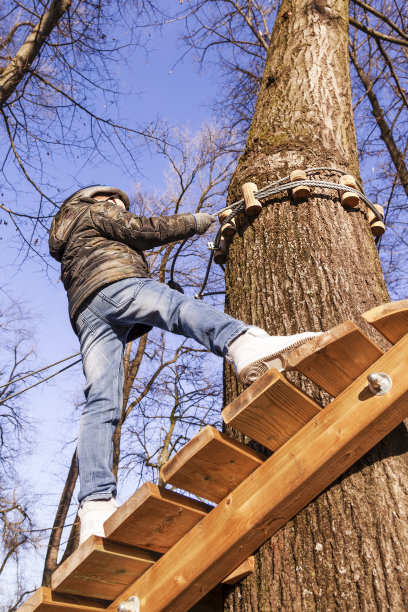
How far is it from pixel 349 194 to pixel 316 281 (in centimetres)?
63

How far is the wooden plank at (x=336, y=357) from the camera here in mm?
1467

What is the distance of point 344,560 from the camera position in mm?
1494

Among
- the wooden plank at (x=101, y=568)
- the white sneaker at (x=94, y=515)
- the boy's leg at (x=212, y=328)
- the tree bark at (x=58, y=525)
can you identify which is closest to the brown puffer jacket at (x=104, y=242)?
the boy's leg at (x=212, y=328)

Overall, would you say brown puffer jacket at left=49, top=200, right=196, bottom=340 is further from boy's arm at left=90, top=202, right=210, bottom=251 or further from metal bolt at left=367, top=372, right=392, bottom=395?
metal bolt at left=367, top=372, right=392, bottom=395

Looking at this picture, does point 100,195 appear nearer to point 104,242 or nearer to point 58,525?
point 104,242

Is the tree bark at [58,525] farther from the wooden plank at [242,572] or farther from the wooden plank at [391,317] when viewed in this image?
the wooden plank at [391,317]

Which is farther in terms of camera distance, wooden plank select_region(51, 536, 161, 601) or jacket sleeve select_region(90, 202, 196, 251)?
jacket sleeve select_region(90, 202, 196, 251)

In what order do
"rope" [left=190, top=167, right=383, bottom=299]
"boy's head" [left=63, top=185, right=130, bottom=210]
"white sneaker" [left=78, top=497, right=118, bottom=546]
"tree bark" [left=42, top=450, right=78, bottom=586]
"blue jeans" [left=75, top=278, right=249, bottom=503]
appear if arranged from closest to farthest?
1. "white sneaker" [left=78, top=497, right=118, bottom=546]
2. "blue jeans" [left=75, top=278, right=249, bottom=503]
3. "rope" [left=190, top=167, right=383, bottom=299]
4. "boy's head" [left=63, top=185, right=130, bottom=210]
5. "tree bark" [left=42, top=450, right=78, bottom=586]

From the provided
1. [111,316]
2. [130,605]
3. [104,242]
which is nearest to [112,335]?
[111,316]

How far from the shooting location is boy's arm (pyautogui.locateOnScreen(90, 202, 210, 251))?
96.9 inches

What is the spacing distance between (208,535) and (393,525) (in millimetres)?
568

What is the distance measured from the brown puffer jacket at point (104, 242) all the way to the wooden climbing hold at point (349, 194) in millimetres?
810

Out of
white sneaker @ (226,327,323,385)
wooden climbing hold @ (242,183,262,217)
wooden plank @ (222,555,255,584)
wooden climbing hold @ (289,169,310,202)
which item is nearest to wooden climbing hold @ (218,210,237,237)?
wooden climbing hold @ (242,183,262,217)

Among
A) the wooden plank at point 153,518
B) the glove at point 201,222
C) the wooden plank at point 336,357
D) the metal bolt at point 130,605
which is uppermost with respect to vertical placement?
the glove at point 201,222
